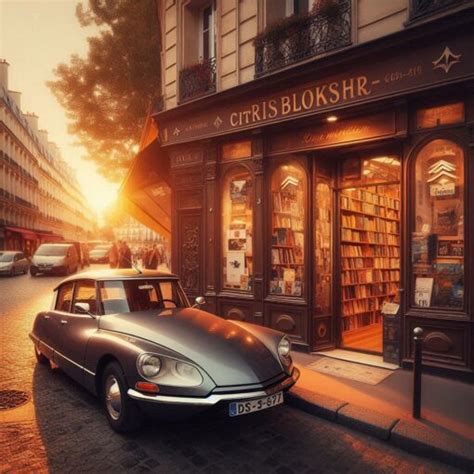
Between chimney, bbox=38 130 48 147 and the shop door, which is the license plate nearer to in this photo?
the shop door

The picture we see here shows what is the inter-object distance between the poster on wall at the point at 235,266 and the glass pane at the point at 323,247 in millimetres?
1575

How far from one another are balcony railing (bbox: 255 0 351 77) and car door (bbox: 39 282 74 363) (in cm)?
518

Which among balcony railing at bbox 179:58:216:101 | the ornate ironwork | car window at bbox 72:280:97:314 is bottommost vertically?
car window at bbox 72:280:97:314

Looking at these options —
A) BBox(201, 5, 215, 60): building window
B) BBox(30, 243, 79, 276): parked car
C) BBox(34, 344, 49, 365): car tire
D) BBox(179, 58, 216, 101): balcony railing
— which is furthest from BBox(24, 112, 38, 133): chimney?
BBox(34, 344, 49, 365): car tire

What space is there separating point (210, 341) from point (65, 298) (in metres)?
2.57

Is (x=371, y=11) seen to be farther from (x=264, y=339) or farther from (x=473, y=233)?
(x=264, y=339)

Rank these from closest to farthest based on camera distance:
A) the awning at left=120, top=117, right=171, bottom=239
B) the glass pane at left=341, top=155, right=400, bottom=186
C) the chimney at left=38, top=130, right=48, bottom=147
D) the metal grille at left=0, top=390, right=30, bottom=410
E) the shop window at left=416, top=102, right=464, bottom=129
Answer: the metal grille at left=0, top=390, right=30, bottom=410
the shop window at left=416, top=102, right=464, bottom=129
the glass pane at left=341, top=155, right=400, bottom=186
the awning at left=120, top=117, right=171, bottom=239
the chimney at left=38, top=130, right=48, bottom=147

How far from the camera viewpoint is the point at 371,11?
21.6 ft

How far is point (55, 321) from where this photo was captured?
557cm

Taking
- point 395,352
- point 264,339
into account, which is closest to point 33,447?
point 264,339

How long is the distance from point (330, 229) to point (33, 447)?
5.74 m

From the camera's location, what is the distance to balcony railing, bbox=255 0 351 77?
693cm

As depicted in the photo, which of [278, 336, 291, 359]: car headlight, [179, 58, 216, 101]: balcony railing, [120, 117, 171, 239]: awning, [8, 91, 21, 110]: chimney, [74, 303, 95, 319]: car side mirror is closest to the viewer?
[278, 336, 291, 359]: car headlight

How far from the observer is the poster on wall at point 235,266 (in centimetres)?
837
